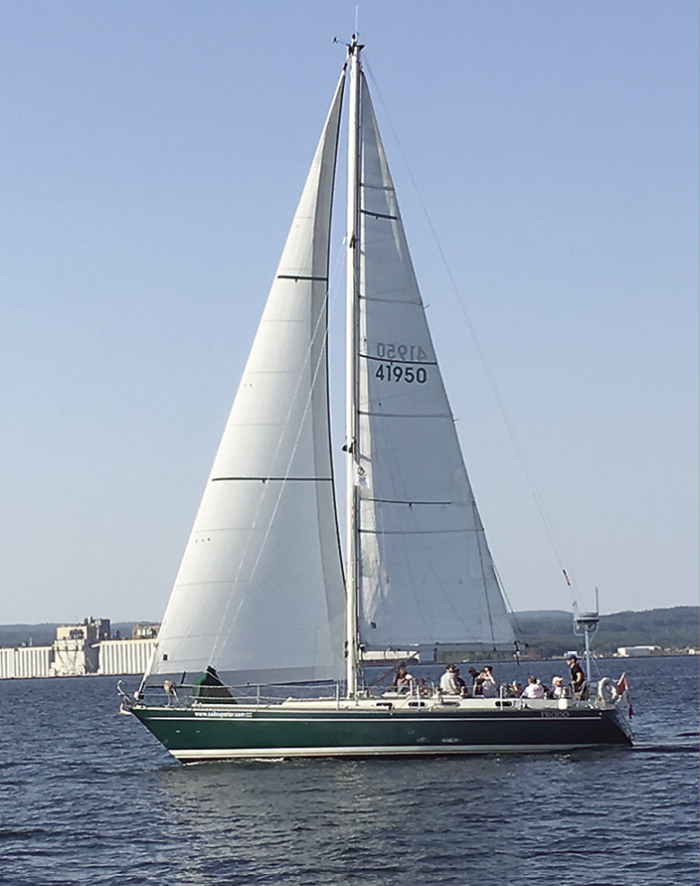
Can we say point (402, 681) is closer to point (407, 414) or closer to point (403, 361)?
point (407, 414)

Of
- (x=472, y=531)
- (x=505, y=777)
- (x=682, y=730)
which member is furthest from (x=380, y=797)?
(x=682, y=730)

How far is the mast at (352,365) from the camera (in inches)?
1179

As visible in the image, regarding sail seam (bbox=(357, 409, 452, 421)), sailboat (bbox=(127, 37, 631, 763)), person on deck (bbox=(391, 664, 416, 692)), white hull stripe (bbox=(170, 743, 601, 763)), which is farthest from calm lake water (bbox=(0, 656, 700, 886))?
sail seam (bbox=(357, 409, 452, 421))

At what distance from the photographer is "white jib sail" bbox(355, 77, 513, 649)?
3034 cm

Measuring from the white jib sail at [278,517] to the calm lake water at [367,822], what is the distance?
8.53 feet

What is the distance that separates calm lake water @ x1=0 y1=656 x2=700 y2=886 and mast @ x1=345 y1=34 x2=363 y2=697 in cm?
285

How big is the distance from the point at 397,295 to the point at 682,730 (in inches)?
684

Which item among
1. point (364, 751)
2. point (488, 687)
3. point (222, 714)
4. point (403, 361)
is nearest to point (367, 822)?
point (364, 751)

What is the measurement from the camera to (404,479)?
3083 centimetres

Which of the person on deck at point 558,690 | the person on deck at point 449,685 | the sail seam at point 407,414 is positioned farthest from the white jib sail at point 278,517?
the person on deck at point 558,690

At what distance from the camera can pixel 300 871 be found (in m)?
19.6

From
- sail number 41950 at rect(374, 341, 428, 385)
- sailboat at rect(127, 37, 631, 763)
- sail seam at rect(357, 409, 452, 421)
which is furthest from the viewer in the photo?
sail number 41950 at rect(374, 341, 428, 385)

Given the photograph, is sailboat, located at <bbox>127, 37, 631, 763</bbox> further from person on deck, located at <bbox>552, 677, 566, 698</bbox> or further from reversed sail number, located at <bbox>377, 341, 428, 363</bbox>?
person on deck, located at <bbox>552, 677, 566, 698</bbox>

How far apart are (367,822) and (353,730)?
583 cm
